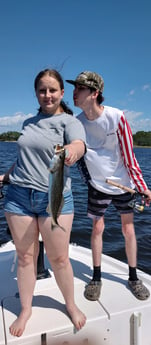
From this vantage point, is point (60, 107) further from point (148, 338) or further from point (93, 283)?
point (148, 338)

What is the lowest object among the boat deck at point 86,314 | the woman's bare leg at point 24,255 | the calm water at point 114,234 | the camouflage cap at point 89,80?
the calm water at point 114,234

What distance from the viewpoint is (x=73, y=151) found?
79.8 inches

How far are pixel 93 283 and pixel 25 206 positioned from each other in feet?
4.29

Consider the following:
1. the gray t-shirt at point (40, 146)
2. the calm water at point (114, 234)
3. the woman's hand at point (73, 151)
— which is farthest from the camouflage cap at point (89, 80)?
the calm water at point (114, 234)

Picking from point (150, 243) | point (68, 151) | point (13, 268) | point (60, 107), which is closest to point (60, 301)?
point (13, 268)

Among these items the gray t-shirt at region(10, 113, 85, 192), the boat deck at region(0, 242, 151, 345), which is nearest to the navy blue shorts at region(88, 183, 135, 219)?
the boat deck at region(0, 242, 151, 345)

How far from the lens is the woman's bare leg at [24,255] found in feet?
7.82

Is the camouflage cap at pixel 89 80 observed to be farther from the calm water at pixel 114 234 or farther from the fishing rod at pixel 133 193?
the calm water at pixel 114 234

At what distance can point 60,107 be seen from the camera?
247 centimetres

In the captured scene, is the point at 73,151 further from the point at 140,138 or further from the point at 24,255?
the point at 140,138

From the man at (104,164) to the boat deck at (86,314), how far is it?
0.44 feet

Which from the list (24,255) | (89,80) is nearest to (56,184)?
(24,255)

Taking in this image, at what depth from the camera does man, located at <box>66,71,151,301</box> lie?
2947 millimetres

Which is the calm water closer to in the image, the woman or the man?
the man
